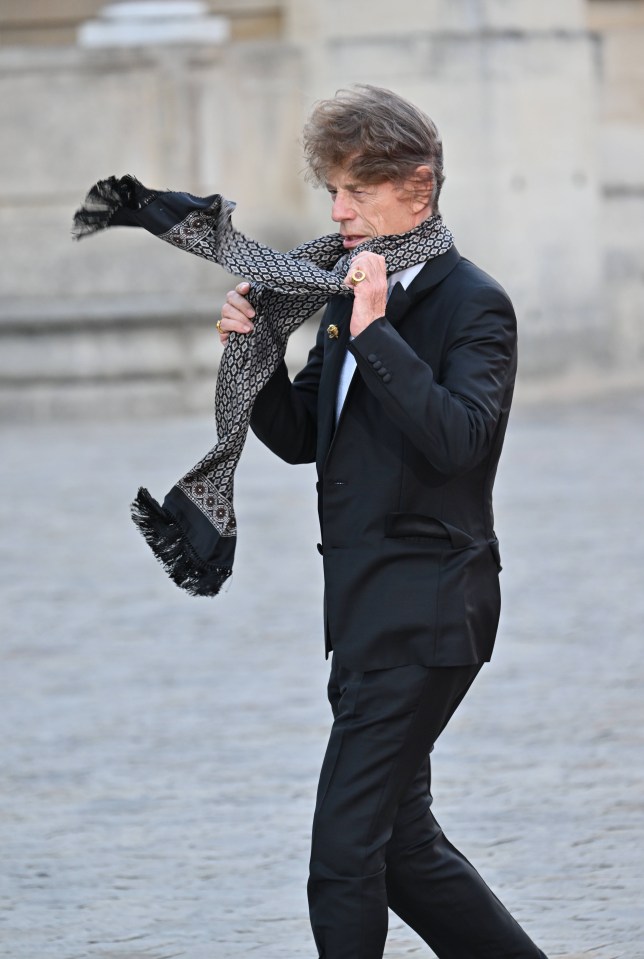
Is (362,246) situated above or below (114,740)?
above

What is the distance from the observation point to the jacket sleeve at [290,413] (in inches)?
125

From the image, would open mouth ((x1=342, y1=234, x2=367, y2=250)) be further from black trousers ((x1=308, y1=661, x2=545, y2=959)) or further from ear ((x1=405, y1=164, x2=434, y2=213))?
black trousers ((x1=308, y1=661, x2=545, y2=959))

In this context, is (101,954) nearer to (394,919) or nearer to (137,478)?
(394,919)

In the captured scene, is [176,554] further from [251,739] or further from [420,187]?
[251,739]

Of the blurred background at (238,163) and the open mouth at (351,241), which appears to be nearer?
the open mouth at (351,241)

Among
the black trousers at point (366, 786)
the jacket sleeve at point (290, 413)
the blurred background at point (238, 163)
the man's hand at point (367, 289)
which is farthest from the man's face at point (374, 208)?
the blurred background at point (238, 163)

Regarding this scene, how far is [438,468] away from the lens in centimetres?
282

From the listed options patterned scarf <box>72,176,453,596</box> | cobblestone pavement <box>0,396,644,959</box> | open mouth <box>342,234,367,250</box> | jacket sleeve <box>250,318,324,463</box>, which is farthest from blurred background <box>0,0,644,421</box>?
open mouth <box>342,234,367,250</box>

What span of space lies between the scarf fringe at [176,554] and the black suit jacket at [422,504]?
0.24m

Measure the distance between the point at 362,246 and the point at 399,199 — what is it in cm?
10

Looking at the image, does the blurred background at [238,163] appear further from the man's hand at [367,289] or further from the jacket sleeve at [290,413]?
the man's hand at [367,289]

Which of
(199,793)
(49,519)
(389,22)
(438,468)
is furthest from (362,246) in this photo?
(389,22)

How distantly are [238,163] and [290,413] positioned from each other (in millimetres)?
10433

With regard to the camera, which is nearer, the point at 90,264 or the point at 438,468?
the point at 438,468
